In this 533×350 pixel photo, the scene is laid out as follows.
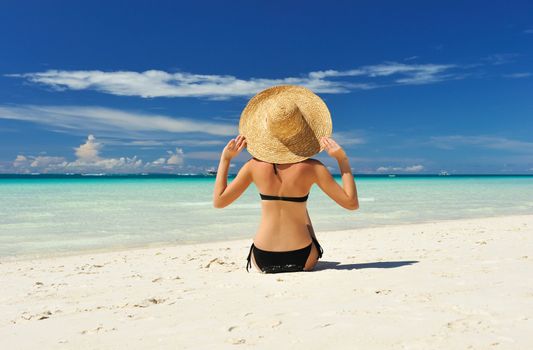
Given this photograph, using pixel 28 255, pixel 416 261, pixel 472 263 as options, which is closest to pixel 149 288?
pixel 416 261

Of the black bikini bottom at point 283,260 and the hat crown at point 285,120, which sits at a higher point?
the hat crown at point 285,120

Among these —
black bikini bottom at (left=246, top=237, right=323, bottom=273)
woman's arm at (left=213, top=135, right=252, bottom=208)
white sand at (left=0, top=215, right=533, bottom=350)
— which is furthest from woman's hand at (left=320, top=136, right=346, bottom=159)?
white sand at (left=0, top=215, right=533, bottom=350)

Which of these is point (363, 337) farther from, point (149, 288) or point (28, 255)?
point (28, 255)

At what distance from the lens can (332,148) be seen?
4801 mm

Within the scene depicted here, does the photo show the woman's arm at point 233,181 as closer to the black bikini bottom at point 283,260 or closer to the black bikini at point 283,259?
the black bikini at point 283,259

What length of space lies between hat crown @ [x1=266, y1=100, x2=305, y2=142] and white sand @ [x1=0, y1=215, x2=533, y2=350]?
5.02 ft

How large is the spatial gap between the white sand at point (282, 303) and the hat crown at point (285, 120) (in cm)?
153

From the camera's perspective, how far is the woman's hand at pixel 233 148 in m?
4.97

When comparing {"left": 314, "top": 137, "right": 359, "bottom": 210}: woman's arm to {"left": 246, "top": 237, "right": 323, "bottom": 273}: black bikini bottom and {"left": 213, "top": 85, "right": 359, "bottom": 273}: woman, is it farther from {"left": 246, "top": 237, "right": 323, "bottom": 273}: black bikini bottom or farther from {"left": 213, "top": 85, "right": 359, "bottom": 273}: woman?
{"left": 246, "top": 237, "right": 323, "bottom": 273}: black bikini bottom

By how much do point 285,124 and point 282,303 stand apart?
1880 mm

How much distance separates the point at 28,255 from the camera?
800 centimetres

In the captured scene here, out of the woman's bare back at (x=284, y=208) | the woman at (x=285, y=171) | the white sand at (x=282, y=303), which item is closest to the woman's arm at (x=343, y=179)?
the woman at (x=285, y=171)

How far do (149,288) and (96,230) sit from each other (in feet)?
23.1

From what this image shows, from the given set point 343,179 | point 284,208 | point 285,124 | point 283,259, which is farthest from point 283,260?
point 285,124
